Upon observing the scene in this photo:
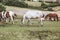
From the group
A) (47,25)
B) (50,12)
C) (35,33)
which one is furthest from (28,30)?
(50,12)

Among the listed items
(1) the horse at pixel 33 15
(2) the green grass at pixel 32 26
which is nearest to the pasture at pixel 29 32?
(2) the green grass at pixel 32 26

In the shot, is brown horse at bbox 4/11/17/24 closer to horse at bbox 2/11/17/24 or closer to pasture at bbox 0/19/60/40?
horse at bbox 2/11/17/24

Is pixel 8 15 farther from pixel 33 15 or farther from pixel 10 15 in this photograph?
pixel 33 15

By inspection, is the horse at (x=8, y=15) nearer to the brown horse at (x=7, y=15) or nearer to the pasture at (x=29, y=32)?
the brown horse at (x=7, y=15)

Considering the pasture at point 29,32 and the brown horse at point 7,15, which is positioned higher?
the brown horse at point 7,15

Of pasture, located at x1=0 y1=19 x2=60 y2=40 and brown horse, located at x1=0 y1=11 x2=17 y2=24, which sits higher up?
brown horse, located at x1=0 y1=11 x2=17 y2=24

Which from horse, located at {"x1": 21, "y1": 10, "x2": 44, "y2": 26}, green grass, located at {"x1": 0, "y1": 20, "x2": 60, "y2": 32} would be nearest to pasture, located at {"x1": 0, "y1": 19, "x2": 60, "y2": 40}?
green grass, located at {"x1": 0, "y1": 20, "x2": 60, "y2": 32}

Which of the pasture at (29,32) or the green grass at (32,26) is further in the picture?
the green grass at (32,26)

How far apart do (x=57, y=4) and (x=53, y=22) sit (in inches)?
→ 17.9

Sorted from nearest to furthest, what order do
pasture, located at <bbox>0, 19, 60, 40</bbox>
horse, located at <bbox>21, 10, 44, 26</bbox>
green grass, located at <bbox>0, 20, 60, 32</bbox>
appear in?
pasture, located at <bbox>0, 19, 60, 40</bbox> < green grass, located at <bbox>0, 20, 60, 32</bbox> < horse, located at <bbox>21, 10, 44, 26</bbox>

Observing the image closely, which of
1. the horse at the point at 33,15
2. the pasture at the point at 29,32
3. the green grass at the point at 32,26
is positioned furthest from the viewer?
the horse at the point at 33,15

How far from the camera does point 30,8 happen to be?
450cm

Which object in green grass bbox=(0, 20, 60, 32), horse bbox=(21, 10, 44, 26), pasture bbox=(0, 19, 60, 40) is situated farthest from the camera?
horse bbox=(21, 10, 44, 26)

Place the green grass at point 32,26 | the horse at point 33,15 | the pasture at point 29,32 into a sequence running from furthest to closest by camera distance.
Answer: the horse at point 33,15 < the green grass at point 32,26 < the pasture at point 29,32
